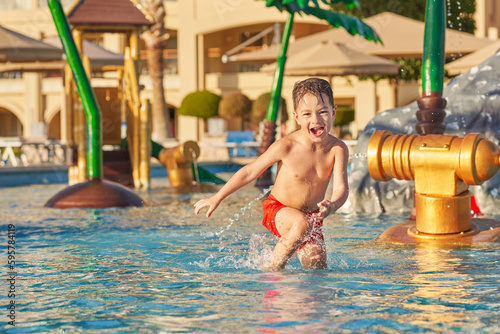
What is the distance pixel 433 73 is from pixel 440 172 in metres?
1.04

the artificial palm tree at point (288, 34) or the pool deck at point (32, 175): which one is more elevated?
the artificial palm tree at point (288, 34)

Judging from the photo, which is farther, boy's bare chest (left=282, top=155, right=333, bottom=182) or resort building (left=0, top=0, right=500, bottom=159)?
resort building (left=0, top=0, right=500, bottom=159)

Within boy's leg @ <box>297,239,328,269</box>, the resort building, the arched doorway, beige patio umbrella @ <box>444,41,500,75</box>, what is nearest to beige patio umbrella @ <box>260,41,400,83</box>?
beige patio umbrella @ <box>444,41,500,75</box>

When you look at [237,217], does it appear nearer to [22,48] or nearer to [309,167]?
[309,167]

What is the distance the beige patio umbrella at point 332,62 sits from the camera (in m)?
15.7

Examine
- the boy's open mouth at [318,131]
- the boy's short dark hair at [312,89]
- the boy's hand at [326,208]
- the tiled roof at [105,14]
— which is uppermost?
the tiled roof at [105,14]

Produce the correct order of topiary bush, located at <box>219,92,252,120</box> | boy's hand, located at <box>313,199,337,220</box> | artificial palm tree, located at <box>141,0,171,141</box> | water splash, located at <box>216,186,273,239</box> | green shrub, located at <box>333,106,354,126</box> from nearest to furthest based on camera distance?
boy's hand, located at <box>313,199,337,220</box>
water splash, located at <box>216,186,273,239</box>
artificial palm tree, located at <box>141,0,171,141</box>
green shrub, located at <box>333,106,354,126</box>
topiary bush, located at <box>219,92,252,120</box>

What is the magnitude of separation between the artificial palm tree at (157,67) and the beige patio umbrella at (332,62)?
15145 mm

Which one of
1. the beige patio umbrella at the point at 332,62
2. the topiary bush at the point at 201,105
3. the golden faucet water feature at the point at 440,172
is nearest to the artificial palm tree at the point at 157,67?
the topiary bush at the point at 201,105

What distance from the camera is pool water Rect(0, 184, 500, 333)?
3752 millimetres

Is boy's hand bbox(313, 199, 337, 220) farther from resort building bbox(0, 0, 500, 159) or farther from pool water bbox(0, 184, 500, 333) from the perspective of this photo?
resort building bbox(0, 0, 500, 159)

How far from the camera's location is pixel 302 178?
16.6 feet

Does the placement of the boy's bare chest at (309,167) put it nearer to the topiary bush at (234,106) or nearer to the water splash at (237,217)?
the water splash at (237,217)

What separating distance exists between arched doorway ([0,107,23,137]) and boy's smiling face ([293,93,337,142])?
1701 inches
